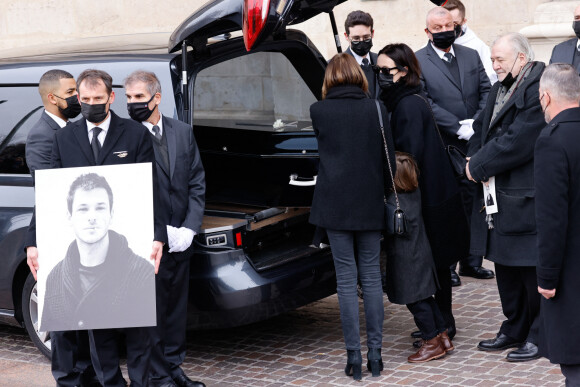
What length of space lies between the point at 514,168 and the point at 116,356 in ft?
8.25

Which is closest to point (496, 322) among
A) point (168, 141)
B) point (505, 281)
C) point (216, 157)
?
point (505, 281)

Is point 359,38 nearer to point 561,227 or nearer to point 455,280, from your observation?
point 455,280

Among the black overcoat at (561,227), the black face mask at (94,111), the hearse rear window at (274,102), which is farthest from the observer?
the hearse rear window at (274,102)

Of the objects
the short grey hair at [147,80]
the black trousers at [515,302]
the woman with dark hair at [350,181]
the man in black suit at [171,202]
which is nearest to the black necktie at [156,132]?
the man in black suit at [171,202]

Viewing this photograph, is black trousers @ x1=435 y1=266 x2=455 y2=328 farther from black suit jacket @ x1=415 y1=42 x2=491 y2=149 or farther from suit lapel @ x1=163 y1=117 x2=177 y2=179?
suit lapel @ x1=163 y1=117 x2=177 y2=179

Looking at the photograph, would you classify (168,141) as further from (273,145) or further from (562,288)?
(562,288)

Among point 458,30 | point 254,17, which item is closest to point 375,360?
point 254,17

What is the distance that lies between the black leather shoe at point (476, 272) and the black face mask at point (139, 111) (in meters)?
3.37

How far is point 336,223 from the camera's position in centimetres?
572

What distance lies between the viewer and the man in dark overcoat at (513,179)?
5.80 m

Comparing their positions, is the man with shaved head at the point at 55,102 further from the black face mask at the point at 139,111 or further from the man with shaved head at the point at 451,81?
the man with shaved head at the point at 451,81

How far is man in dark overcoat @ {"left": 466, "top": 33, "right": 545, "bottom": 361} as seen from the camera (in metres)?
5.80

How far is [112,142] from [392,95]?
1854 millimetres

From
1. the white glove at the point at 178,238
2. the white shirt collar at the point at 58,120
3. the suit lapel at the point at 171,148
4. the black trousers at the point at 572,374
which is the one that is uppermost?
the white shirt collar at the point at 58,120
